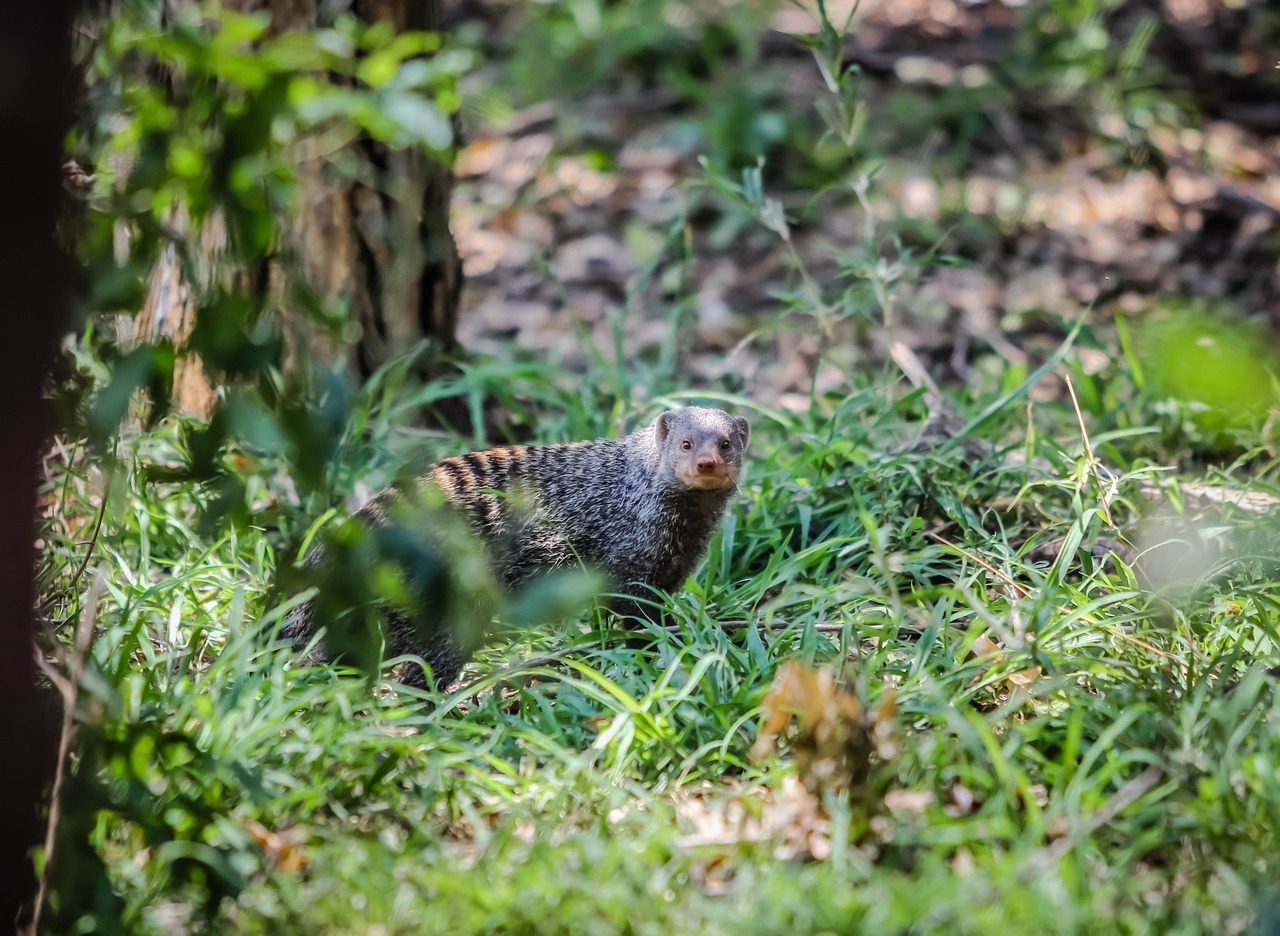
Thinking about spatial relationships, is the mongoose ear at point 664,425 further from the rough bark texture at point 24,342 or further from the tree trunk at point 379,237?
the rough bark texture at point 24,342

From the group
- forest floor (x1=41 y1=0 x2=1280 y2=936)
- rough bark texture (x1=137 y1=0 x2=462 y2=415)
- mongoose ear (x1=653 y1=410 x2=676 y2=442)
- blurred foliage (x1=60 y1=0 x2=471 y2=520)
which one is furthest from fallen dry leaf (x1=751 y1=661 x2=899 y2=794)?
rough bark texture (x1=137 y1=0 x2=462 y2=415)

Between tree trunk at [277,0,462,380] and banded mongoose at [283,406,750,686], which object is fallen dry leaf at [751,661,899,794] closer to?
banded mongoose at [283,406,750,686]

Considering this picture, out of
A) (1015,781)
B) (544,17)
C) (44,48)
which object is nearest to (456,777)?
(1015,781)

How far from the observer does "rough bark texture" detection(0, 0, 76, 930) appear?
5.63 ft

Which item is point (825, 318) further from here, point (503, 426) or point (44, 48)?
point (44, 48)

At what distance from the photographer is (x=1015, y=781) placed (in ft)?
7.84

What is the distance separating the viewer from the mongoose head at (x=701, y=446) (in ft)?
12.7

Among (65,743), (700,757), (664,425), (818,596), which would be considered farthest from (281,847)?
(664,425)

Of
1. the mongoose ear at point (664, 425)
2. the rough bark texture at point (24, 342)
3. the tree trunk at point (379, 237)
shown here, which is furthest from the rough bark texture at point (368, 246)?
the rough bark texture at point (24, 342)

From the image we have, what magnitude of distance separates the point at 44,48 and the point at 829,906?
73.4 inches

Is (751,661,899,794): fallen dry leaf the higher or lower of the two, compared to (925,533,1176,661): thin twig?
higher

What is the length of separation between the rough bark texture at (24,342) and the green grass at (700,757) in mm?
98

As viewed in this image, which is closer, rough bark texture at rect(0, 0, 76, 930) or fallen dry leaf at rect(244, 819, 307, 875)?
rough bark texture at rect(0, 0, 76, 930)

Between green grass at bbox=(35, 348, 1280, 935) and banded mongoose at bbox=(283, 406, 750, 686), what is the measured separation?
200mm
